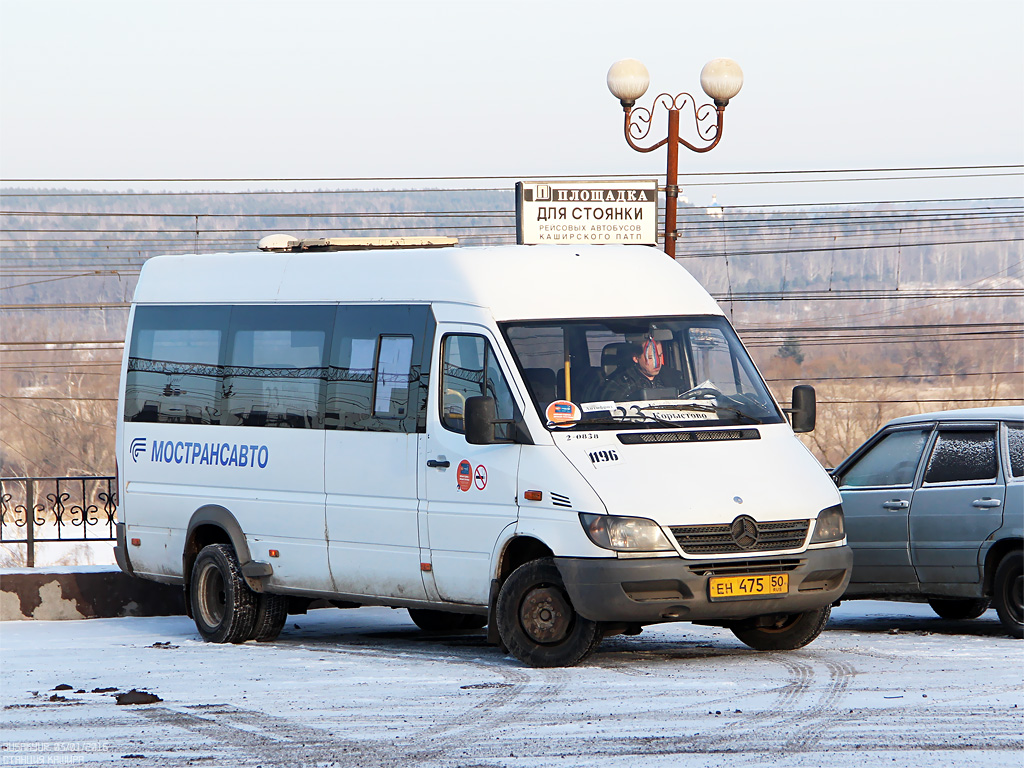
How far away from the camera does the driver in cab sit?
32.9ft

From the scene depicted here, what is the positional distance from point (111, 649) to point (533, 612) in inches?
142

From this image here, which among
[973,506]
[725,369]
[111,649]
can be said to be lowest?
[111,649]

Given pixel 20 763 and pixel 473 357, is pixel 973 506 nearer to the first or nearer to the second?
pixel 473 357

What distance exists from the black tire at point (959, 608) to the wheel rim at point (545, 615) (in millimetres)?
4410

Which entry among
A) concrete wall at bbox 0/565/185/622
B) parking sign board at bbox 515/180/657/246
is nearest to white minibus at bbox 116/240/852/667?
concrete wall at bbox 0/565/185/622

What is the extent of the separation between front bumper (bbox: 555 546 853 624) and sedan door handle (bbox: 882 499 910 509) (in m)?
2.71

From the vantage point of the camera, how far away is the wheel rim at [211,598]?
40.3 ft

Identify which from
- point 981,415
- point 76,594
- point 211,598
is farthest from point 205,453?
point 981,415

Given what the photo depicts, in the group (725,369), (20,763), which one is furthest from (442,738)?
(725,369)

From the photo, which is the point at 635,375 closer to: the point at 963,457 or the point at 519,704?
the point at 519,704

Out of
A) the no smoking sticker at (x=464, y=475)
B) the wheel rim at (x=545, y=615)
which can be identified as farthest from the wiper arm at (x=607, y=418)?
the wheel rim at (x=545, y=615)

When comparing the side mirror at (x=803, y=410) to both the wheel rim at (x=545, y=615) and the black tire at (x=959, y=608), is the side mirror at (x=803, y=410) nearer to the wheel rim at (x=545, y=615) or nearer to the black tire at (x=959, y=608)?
the wheel rim at (x=545, y=615)

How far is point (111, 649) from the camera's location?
1154 cm

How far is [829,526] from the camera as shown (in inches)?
386
